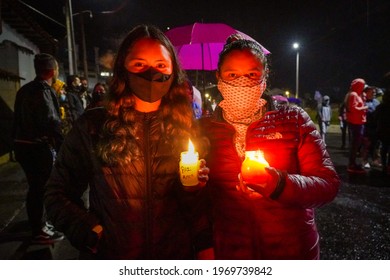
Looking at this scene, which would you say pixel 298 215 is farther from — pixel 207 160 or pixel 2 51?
pixel 2 51

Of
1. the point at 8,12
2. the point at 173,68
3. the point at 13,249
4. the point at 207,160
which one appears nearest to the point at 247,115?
the point at 207,160

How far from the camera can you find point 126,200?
5.86ft

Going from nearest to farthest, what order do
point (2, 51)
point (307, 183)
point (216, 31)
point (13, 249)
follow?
1. point (307, 183)
2. point (13, 249)
3. point (216, 31)
4. point (2, 51)

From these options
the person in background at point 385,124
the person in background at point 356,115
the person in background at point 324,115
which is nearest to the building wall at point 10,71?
the person in background at point 356,115

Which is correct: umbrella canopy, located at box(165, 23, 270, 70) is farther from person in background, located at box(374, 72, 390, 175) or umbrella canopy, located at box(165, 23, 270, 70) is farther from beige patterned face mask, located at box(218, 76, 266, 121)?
Result: person in background, located at box(374, 72, 390, 175)

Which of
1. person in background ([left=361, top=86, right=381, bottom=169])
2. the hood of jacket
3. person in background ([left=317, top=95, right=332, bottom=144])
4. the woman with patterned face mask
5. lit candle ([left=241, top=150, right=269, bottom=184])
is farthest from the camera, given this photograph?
person in background ([left=317, top=95, right=332, bottom=144])

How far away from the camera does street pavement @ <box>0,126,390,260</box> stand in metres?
3.88

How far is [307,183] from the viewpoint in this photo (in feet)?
5.88

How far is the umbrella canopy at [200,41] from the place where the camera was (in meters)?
5.06

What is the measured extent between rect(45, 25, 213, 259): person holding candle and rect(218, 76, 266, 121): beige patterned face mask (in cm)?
27

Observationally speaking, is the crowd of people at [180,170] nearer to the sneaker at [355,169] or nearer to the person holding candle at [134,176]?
the person holding candle at [134,176]

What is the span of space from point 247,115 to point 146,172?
2.30 feet

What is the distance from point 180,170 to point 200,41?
11.8 feet

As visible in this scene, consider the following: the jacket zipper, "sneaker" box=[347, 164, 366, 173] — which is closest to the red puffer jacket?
the jacket zipper
